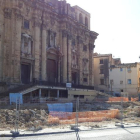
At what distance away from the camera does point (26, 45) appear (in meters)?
39.1

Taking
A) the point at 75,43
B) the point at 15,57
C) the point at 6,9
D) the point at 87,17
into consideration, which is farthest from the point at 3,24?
the point at 87,17

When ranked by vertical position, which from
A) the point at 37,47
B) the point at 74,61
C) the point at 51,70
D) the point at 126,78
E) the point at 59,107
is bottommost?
the point at 59,107

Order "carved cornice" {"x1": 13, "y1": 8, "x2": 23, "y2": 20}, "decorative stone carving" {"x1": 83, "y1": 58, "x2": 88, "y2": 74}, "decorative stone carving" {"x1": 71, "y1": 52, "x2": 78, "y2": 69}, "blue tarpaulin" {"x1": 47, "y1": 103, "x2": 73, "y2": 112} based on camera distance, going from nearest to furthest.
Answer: "blue tarpaulin" {"x1": 47, "y1": 103, "x2": 73, "y2": 112}, "carved cornice" {"x1": 13, "y1": 8, "x2": 23, "y2": 20}, "decorative stone carving" {"x1": 71, "y1": 52, "x2": 78, "y2": 69}, "decorative stone carving" {"x1": 83, "y1": 58, "x2": 88, "y2": 74}

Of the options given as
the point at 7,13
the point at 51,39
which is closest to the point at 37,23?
the point at 51,39

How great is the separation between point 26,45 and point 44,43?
3884 millimetres

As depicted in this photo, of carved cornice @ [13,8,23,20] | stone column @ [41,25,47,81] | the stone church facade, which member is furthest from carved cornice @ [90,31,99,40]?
carved cornice @ [13,8,23,20]

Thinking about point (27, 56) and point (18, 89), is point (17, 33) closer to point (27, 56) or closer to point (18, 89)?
point (27, 56)

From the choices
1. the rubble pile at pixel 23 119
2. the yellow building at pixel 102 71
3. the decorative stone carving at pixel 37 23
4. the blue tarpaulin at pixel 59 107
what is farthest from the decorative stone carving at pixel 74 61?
the rubble pile at pixel 23 119

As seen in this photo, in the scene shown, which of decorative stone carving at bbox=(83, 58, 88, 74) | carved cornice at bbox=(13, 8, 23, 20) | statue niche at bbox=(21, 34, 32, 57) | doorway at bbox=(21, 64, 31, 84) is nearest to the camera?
carved cornice at bbox=(13, 8, 23, 20)

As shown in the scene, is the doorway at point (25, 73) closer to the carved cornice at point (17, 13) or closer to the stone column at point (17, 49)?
the stone column at point (17, 49)

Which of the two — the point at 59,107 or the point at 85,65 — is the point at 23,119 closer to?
the point at 59,107

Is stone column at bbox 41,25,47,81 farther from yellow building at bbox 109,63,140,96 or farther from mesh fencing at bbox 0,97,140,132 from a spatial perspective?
yellow building at bbox 109,63,140,96

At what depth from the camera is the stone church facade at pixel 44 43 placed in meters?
35.6

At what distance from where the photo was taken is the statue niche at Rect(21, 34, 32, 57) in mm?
38066
